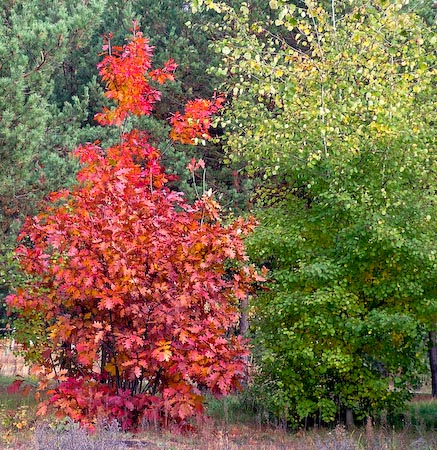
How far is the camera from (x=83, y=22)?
1202 centimetres

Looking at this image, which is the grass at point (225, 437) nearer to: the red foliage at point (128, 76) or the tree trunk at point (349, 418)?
the tree trunk at point (349, 418)

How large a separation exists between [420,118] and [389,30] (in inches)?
49.9

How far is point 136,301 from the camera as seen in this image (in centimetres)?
798

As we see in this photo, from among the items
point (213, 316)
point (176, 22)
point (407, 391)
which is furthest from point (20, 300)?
point (176, 22)

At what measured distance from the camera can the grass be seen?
22.8 ft

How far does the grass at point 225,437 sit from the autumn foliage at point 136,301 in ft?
0.89

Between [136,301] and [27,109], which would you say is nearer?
[136,301]

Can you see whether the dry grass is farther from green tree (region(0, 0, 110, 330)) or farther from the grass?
green tree (region(0, 0, 110, 330))

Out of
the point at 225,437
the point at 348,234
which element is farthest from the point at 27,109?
the point at 225,437

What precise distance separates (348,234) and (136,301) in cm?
297

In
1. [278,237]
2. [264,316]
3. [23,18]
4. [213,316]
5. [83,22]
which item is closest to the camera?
[213,316]

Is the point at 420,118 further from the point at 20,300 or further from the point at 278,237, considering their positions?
the point at 20,300

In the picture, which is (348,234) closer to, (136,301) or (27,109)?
(136,301)

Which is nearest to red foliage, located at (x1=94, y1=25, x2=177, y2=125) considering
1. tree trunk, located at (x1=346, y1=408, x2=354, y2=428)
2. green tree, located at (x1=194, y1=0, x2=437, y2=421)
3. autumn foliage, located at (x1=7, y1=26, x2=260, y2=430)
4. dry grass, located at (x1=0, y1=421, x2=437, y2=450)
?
green tree, located at (x1=194, y1=0, x2=437, y2=421)
